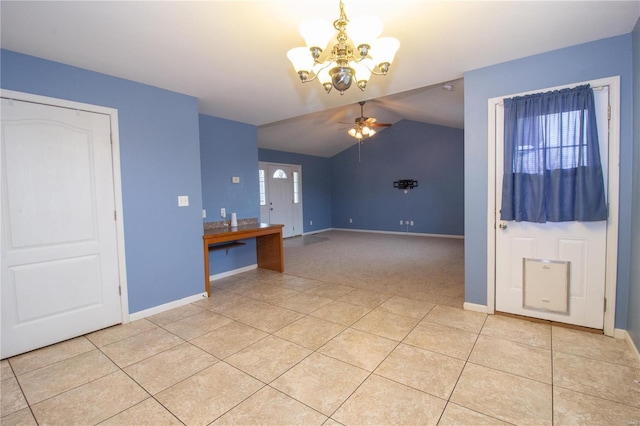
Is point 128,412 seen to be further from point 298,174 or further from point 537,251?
point 298,174

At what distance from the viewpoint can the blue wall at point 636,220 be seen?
2164 millimetres

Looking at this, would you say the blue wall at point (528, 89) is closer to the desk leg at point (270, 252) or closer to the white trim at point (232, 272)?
the desk leg at point (270, 252)

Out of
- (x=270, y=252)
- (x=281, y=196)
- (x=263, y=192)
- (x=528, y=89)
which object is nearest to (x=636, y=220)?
(x=528, y=89)

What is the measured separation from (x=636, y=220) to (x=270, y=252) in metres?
4.25

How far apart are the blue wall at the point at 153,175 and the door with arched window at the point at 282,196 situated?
415 centimetres

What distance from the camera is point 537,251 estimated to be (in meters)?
2.72

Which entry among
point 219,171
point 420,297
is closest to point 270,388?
point 420,297

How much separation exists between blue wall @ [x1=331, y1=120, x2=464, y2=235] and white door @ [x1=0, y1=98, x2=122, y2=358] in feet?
23.9

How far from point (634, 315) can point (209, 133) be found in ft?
16.5

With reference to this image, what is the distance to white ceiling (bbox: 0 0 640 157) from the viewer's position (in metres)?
1.94

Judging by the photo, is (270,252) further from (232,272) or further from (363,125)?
(363,125)

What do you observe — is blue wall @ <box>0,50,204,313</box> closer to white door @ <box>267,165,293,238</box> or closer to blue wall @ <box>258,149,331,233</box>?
white door @ <box>267,165,293,238</box>

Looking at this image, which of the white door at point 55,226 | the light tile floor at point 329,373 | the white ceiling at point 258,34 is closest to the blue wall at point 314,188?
the white ceiling at point 258,34

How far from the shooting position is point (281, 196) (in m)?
8.32
